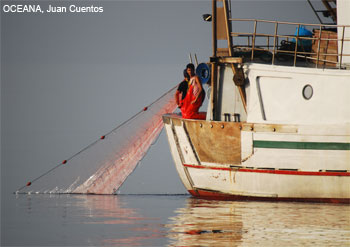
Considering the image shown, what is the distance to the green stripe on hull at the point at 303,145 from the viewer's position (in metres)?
23.9

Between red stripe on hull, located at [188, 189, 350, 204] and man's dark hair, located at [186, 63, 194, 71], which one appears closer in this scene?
red stripe on hull, located at [188, 189, 350, 204]

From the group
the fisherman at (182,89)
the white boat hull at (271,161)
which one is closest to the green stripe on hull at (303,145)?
the white boat hull at (271,161)

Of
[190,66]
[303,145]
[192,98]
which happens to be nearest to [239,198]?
[303,145]

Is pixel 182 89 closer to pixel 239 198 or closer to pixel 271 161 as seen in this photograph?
pixel 239 198

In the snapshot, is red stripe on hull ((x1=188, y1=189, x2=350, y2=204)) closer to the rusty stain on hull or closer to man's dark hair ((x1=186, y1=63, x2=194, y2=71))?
the rusty stain on hull

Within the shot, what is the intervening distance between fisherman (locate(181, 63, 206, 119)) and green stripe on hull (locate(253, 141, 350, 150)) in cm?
289

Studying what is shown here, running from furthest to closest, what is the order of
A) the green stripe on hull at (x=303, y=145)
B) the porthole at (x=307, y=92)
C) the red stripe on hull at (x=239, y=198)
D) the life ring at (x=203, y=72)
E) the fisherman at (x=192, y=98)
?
the fisherman at (x=192, y=98) → the life ring at (x=203, y=72) → the red stripe on hull at (x=239, y=198) → the porthole at (x=307, y=92) → the green stripe on hull at (x=303, y=145)

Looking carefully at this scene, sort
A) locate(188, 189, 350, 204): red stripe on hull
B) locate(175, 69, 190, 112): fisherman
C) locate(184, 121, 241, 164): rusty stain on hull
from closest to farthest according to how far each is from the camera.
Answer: locate(188, 189, 350, 204): red stripe on hull → locate(184, 121, 241, 164): rusty stain on hull → locate(175, 69, 190, 112): fisherman

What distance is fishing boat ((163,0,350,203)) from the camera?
24.2m

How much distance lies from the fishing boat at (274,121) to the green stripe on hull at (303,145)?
0.03 metres

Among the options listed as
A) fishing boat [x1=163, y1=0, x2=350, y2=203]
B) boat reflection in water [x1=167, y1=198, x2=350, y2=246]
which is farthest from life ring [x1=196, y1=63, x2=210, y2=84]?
boat reflection in water [x1=167, y1=198, x2=350, y2=246]

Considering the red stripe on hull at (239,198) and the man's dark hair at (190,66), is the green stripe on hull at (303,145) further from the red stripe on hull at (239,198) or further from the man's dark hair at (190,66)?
the man's dark hair at (190,66)

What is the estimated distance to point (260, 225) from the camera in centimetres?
1734

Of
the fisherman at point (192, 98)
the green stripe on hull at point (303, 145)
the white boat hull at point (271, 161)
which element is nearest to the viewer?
the green stripe on hull at point (303, 145)
